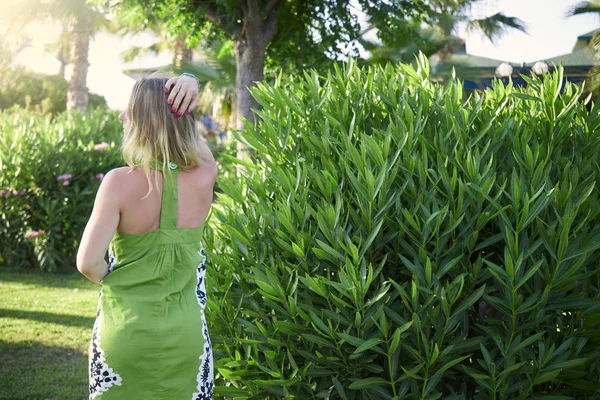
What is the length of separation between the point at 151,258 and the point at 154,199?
8.6 inches

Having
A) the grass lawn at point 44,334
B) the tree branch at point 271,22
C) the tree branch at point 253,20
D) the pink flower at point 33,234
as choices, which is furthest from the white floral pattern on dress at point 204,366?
the tree branch at point 271,22

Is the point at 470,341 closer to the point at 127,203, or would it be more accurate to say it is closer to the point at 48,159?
the point at 127,203

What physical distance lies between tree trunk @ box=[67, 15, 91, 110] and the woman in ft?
71.5

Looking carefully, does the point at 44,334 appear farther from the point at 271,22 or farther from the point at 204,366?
the point at 271,22

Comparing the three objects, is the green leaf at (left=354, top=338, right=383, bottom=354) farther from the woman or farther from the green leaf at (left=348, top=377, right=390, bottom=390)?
the woman

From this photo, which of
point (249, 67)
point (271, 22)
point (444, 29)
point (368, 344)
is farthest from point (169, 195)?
point (444, 29)

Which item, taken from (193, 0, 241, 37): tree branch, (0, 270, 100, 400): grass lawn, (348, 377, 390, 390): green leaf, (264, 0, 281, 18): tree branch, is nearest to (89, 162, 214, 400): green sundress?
(348, 377, 390, 390): green leaf

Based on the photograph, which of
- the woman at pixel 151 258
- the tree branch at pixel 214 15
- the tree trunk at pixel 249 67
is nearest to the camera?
the woman at pixel 151 258

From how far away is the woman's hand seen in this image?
96.3 inches

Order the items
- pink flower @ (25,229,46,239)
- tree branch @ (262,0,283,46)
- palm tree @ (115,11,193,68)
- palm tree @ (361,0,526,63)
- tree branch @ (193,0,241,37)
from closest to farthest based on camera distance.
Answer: pink flower @ (25,229,46,239) → tree branch @ (262,0,283,46) → tree branch @ (193,0,241,37) → palm tree @ (361,0,526,63) → palm tree @ (115,11,193,68)

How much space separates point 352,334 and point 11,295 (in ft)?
23.4

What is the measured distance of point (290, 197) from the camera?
277cm

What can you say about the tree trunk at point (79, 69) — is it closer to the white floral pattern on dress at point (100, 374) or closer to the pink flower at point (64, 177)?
the pink flower at point (64, 177)

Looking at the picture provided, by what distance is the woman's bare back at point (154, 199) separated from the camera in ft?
7.89
